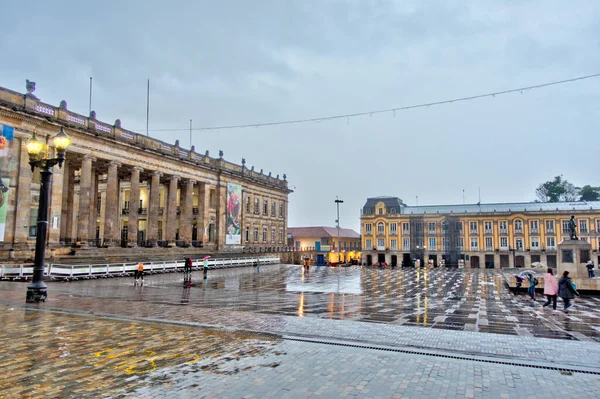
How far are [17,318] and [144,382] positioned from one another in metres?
7.15

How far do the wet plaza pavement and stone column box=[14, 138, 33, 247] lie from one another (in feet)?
66.0

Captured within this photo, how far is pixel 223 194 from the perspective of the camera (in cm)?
5650

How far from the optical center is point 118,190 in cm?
4591

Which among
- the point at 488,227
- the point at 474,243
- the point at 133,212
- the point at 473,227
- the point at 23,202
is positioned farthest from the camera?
the point at 473,227

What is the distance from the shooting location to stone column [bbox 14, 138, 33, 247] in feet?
99.0

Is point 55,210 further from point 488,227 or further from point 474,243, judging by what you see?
point 488,227

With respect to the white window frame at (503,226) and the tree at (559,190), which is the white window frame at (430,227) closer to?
the white window frame at (503,226)

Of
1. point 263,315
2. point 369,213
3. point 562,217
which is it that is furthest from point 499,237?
point 263,315

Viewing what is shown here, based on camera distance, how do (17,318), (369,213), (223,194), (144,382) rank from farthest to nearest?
A: (369,213) → (223,194) → (17,318) → (144,382)

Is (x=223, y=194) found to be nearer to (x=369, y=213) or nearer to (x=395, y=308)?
(x=369, y=213)

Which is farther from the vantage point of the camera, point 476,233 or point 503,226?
point 476,233

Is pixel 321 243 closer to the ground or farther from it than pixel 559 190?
closer to the ground

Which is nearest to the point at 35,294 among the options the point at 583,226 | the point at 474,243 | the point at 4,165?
the point at 4,165

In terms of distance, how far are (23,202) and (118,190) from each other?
15243 millimetres
